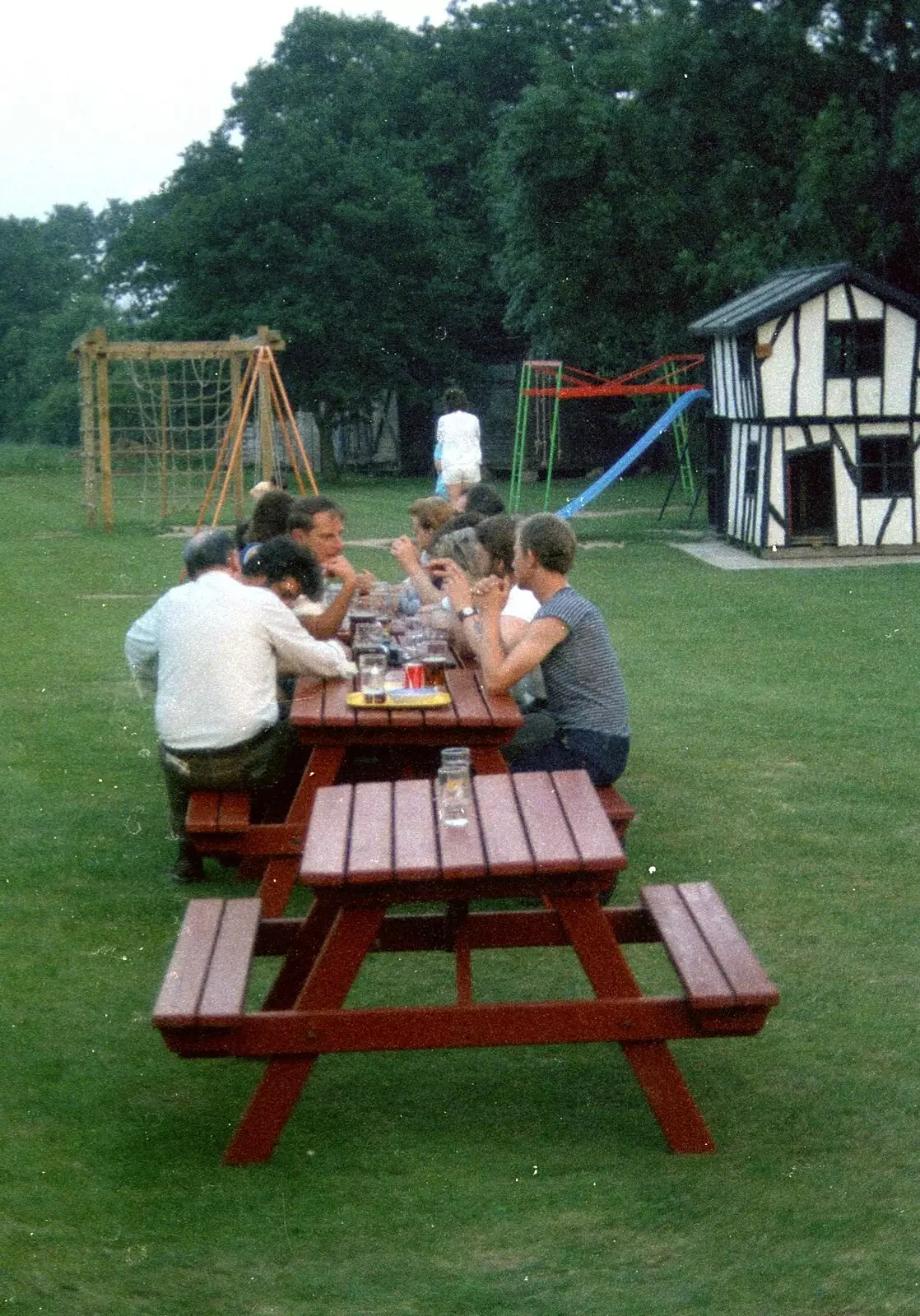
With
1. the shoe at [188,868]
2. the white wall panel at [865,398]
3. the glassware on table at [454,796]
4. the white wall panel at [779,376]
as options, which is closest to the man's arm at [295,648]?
the shoe at [188,868]

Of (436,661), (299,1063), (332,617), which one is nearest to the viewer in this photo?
(299,1063)

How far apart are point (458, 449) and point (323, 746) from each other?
16.7 metres

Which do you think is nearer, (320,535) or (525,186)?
(320,535)

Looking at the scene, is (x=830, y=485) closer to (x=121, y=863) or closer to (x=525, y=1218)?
(x=121, y=863)

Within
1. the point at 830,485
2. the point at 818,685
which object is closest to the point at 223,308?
the point at 830,485

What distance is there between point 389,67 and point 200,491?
1625cm

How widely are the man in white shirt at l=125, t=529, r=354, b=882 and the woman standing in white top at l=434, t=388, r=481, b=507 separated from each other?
1569 cm

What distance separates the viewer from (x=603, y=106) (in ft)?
96.5

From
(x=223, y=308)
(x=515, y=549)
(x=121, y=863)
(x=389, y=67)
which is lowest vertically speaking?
(x=121, y=863)

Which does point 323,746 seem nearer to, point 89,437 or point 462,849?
point 462,849

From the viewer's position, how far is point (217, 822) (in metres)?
6.51

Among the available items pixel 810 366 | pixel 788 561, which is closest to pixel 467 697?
pixel 788 561

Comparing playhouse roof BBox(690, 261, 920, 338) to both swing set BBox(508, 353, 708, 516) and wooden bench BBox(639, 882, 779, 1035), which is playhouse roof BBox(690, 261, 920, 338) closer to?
swing set BBox(508, 353, 708, 516)

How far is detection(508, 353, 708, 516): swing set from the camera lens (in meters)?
25.2
